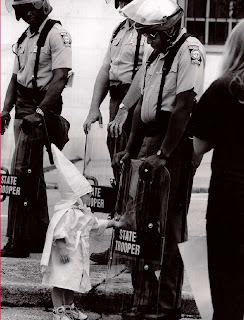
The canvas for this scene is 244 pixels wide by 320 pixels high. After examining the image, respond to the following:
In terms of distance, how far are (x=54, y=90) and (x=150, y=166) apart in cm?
164

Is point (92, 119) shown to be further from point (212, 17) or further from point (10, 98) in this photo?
point (212, 17)

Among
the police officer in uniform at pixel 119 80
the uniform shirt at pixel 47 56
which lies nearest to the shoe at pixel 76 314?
the police officer in uniform at pixel 119 80

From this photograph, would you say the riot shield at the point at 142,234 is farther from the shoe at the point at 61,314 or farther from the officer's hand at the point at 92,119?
Result: the officer's hand at the point at 92,119

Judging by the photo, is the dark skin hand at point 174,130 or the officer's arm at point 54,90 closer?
the dark skin hand at point 174,130

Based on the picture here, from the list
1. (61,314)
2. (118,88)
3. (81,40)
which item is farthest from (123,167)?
(81,40)

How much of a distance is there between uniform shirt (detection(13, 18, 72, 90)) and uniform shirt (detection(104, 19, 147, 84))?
15.3 inches

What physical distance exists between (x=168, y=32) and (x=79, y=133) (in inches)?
104

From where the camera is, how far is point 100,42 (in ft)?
28.8

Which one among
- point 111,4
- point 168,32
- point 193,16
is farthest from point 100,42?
point 193,16

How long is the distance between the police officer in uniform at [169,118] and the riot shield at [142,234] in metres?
0.02

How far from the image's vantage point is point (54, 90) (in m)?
7.64

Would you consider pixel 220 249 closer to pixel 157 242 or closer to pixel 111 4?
pixel 157 242

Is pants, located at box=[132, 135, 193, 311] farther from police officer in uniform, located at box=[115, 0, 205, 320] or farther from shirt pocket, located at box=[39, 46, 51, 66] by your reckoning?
shirt pocket, located at box=[39, 46, 51, 66]

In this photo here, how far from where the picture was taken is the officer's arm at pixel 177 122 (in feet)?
20.1
